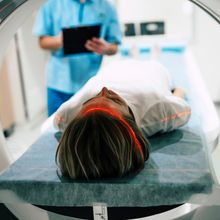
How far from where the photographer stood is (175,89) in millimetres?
1867

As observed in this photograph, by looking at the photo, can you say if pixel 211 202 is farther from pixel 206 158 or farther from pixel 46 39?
pixel 46 39

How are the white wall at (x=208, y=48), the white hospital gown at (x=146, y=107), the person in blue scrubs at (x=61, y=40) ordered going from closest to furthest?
the white hospital gown at (x=146, y=107)
the person in blue scrubs at (x=61, y=40)
the white wall at (x=208, y=48)

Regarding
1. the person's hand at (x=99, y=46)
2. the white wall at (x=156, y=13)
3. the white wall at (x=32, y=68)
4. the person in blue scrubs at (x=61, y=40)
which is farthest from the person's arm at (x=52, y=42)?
the white wall at (x=156, y=13)

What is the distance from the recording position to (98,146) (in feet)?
3.25

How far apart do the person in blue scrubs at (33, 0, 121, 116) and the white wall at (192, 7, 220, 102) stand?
1.44 metres

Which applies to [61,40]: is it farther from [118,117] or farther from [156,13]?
[156,13]

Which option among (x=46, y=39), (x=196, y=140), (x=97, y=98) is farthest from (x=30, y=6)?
(x=46, y=39)

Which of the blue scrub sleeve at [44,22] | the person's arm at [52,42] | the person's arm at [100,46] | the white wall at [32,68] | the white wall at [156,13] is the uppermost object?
the blue scrub sleeve at [44,22]

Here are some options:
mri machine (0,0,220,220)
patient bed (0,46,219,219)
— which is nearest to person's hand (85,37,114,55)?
mri machine (0,0,220,220)

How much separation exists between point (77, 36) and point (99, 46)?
15 cm

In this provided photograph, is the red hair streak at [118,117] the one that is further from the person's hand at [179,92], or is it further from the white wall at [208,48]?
the white wall at [208,48]

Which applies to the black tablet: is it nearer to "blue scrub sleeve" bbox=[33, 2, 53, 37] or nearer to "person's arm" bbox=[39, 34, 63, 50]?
"person's arm" bbox=[39, 34, 63, 50]

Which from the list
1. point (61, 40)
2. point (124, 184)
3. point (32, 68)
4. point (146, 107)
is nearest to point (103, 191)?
point (124, 184)

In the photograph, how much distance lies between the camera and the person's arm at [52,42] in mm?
1964
